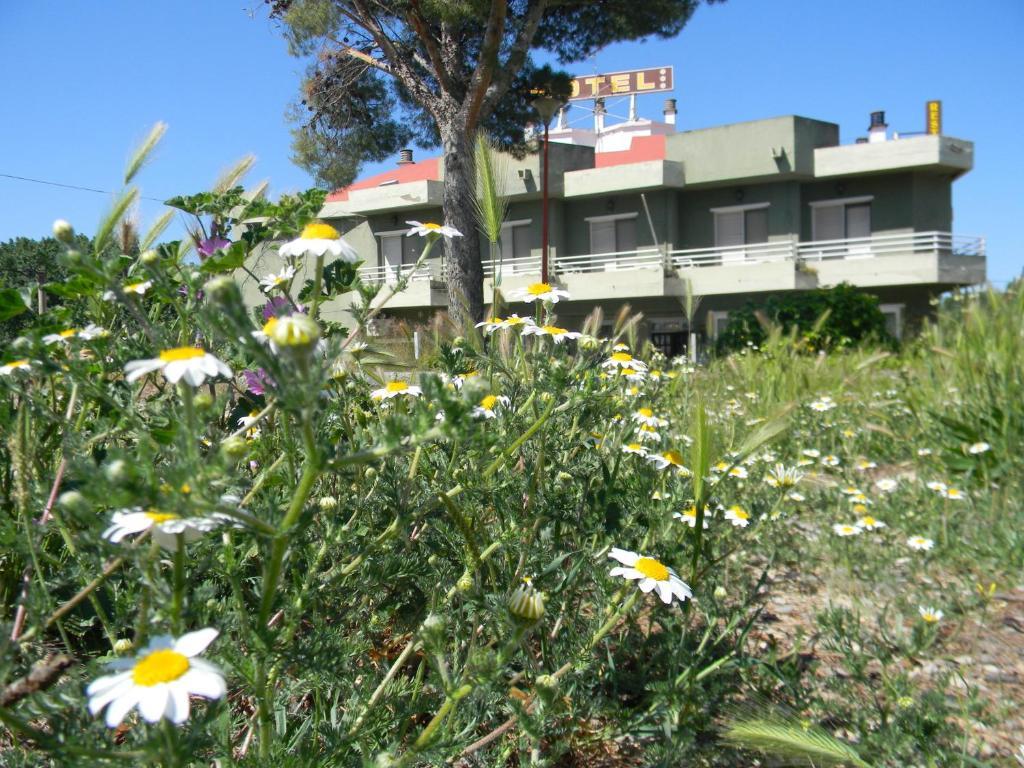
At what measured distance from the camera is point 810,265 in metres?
18.0

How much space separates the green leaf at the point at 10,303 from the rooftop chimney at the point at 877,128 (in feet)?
71.4

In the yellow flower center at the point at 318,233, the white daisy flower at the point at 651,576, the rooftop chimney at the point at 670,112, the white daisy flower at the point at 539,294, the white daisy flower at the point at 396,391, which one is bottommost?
the white daisy flower at the point at 651,576

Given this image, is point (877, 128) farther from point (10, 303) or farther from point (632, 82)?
point (10, 303)

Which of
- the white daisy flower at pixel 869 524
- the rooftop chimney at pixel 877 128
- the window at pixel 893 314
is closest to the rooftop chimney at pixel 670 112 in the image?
the rooftop chimney at pixel 877 128

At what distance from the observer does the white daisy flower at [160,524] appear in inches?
33.3

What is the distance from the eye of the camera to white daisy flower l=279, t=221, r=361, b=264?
4.12 feet

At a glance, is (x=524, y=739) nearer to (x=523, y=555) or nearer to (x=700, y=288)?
(x=523, y=555)

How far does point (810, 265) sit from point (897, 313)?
2226 millimetres

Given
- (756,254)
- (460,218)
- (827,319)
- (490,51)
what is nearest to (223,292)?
(490,51)

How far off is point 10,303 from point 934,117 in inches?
840

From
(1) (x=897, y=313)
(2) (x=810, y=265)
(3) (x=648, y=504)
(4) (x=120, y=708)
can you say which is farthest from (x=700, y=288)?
(4) (x=120, y=708)

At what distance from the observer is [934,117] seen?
62.4ft

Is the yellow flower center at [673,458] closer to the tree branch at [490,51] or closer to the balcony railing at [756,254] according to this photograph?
the tree branch at [490,51]

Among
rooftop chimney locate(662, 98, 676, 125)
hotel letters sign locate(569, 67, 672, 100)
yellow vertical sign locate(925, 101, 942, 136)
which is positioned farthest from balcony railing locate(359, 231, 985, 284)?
hotel letters sign locate(569, 67, 672, 100)
